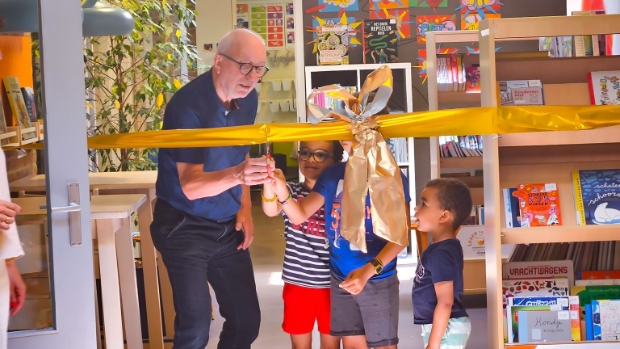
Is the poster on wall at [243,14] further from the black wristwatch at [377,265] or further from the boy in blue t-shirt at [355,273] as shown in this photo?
the black wristwatch at [377,265]

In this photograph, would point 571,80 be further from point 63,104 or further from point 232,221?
point 63,104

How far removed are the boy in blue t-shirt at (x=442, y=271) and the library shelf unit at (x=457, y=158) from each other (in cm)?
212

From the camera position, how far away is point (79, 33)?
8.91ft

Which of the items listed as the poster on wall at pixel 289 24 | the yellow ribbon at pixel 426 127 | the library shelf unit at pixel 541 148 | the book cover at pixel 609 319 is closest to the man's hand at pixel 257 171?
the yellow ribbon at pixel 426 127

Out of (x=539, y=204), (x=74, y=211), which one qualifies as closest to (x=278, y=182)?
(x=74, y=211)

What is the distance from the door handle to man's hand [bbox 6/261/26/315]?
21 cm

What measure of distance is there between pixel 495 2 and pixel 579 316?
15.6ft

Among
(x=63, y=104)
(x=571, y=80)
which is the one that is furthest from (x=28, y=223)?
(x=571, y=80)

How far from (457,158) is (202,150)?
308 centimetres

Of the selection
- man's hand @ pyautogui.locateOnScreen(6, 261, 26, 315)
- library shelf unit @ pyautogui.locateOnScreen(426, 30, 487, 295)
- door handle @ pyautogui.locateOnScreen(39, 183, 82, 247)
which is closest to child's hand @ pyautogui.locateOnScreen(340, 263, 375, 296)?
door handle @ pyautogui.locateOnScreen(39, 183, 82, 247)

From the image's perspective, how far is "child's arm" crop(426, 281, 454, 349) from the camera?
9.58 feet

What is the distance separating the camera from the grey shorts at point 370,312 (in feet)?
9.57

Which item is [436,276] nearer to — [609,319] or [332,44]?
[609,319]

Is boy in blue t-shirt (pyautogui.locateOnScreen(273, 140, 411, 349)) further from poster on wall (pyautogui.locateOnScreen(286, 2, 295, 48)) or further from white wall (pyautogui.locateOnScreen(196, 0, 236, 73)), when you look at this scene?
poster on wall (pyautogui.locateOnScreen(286, 2, 295, 48))
